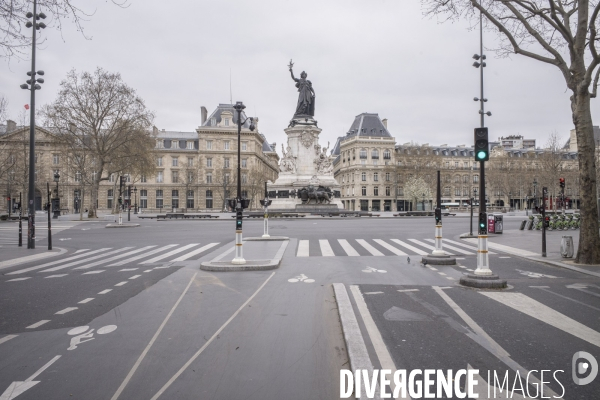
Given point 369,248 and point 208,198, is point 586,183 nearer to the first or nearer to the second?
point 369,248

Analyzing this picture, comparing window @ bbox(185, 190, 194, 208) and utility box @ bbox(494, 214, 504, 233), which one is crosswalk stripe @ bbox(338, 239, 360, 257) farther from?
window @ bbox(185, 190, 194, 208)

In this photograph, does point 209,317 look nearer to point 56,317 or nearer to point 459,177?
point 56,317

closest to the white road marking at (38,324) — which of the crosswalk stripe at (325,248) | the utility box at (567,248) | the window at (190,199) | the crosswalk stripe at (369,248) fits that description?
the crosswalk stripe at (325,248)

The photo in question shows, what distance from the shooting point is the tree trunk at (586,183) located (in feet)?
41.6

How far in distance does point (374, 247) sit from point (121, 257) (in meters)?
9.95

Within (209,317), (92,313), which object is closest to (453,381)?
(209,317)

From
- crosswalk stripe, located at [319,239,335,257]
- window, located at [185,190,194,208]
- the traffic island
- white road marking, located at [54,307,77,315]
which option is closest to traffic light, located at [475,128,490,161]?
the traffic island

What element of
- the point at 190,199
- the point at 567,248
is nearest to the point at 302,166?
the point at 567,248

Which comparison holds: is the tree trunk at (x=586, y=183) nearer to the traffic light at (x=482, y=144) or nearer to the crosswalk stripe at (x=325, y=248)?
the traffic light at (x=482, y=144)

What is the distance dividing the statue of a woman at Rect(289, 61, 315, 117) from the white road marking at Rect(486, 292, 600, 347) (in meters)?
46.2

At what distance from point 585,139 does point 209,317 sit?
12460 millimetres

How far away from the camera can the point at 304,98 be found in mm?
53000

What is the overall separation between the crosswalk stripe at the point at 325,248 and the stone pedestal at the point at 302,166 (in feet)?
102

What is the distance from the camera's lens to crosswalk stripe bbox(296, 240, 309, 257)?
1523 cm
